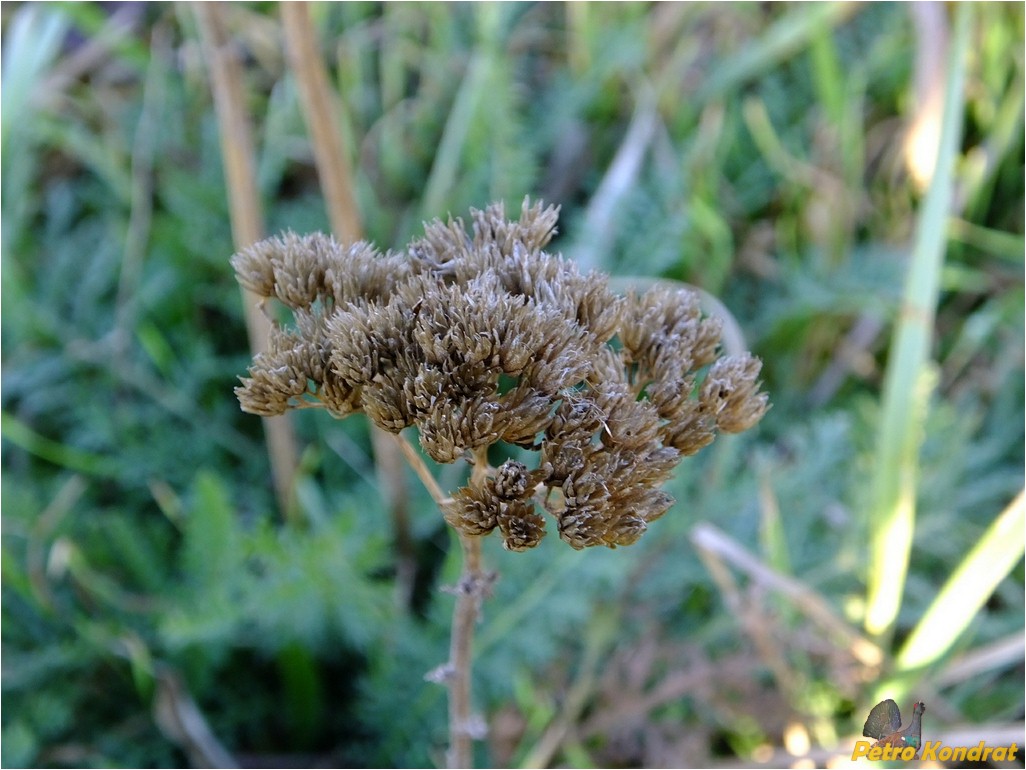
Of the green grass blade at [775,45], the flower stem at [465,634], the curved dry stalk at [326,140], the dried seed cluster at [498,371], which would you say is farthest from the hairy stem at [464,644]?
the green grass blade at [775,45]

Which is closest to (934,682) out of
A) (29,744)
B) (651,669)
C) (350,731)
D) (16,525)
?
(651,669)

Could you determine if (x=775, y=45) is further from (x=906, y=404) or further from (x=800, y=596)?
(x=800, y=596)

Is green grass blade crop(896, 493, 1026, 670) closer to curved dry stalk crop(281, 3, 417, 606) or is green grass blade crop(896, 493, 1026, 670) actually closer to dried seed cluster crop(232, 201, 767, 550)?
dried seed cluster crop(232, 201, 767, 550)

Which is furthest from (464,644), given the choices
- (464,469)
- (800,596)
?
(464,469)

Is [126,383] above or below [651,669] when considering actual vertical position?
above

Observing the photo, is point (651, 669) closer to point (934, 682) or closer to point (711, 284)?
point (934, 682)

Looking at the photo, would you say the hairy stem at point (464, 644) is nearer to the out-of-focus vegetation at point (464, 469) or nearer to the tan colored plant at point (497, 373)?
the tan colored plant at point (497, 373)

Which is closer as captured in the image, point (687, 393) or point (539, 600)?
point (687, 393)

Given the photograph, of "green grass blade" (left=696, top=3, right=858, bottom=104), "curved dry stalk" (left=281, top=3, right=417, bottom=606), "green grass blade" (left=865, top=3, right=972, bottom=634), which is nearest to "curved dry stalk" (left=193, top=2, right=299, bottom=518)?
"curved dry stalk" (left=281, top=3, right=417, bottom=606)
